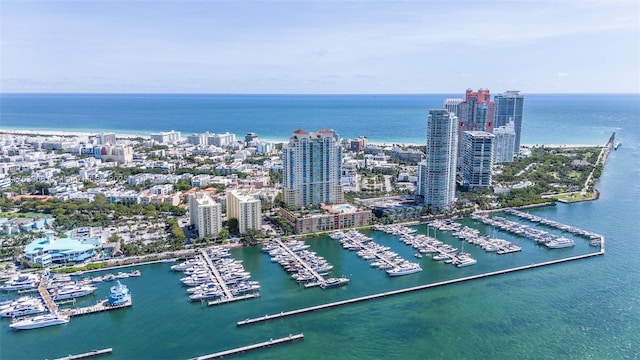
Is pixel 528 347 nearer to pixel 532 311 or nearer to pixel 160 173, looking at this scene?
pixel 532 311

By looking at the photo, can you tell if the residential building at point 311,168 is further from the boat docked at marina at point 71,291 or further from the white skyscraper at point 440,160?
the boat docked at marina at point 71,291

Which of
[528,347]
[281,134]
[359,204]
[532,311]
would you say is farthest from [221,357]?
[281,134]

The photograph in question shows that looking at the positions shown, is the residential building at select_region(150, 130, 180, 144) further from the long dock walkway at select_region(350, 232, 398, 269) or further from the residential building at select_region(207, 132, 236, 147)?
the long dock walkway at select_region(350, 232, 398, 269)

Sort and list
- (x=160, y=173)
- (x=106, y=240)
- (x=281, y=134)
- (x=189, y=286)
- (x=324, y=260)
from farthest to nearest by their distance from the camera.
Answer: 1. (x=281, y=134)
2. (x=160, y=173)
3. (x=106, y=240)
4. (x=324, y=260)
5. (x=189, y=286)

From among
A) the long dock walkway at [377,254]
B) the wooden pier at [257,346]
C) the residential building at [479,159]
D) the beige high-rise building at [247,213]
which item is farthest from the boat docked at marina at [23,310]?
the residential building at [479,159]

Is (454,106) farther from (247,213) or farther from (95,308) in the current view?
(95,308)

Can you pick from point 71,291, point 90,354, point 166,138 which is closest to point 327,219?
point 71,291
